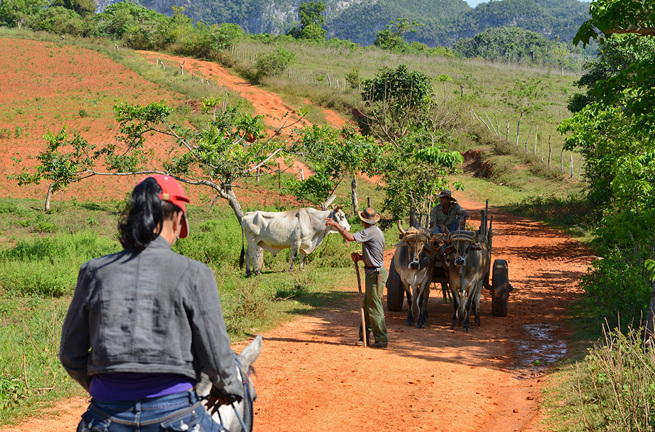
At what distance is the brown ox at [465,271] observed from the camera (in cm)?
949

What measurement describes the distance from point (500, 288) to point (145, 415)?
29.3ft

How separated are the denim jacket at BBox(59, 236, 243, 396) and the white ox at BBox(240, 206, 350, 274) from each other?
1202 centimetres

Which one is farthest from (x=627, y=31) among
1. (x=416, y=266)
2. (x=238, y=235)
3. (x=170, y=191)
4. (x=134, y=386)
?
(x=238, y=235)

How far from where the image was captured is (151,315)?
8.07ft

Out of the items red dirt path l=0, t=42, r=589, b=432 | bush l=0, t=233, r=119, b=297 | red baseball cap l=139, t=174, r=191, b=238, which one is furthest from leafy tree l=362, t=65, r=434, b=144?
red baseball cap l=139, t=174, r=191, b=238

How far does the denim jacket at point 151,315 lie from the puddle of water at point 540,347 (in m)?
6.50

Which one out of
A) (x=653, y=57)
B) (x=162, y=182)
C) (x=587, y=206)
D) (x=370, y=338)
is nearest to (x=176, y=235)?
(x=162, y=182)

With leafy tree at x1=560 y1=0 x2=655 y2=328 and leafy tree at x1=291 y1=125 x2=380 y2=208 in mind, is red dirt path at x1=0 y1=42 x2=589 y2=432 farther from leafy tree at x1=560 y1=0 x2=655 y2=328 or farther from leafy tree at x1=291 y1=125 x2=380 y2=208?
leafy tree at x1=291 y1=125 x2=380 y2=208

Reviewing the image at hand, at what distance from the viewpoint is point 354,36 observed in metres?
192

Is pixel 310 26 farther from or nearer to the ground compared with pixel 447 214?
farther from the ground

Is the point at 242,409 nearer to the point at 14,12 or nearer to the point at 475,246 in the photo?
the point at 475,246

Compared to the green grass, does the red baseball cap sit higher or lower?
higher

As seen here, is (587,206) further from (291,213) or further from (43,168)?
(43,168)

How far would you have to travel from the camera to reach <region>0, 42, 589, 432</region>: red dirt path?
612cm
